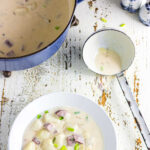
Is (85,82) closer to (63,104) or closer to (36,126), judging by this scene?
(63,104)

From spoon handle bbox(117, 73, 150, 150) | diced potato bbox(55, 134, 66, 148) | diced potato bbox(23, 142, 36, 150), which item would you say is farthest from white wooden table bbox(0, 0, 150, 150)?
diced potato bbox(55, 134, 66, 148)

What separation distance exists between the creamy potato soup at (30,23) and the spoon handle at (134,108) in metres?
0.36

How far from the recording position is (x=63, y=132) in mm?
1474

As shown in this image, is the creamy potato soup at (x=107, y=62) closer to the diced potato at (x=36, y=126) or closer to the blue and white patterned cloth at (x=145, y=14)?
the blue and white patterned cloth at (x=145, y=14)

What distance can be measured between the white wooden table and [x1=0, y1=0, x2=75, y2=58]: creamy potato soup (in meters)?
0.15

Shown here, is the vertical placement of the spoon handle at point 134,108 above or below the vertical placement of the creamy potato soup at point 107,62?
below

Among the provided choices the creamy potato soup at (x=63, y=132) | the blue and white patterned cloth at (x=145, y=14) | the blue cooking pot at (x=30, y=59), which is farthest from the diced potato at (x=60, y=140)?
the blue and white patterned cloth at (x=145, y=14)

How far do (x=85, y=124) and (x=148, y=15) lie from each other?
1.94ft

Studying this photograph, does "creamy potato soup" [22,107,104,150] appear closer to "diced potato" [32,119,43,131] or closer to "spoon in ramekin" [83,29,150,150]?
"diced potato" [32,119,43,131]

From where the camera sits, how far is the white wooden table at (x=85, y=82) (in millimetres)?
1560

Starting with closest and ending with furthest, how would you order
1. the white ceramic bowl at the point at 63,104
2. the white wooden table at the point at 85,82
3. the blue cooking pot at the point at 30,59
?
the blue cooking pot at the point at 30,59
the white ceramic bowl at the point at 63,104
the white wooden table at the point at 85,82

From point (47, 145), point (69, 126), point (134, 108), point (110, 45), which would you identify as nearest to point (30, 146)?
point (47, 145)

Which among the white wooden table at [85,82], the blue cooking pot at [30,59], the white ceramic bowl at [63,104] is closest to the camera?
the blue cooking pot at [30,59]

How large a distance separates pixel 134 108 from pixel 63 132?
331mm
